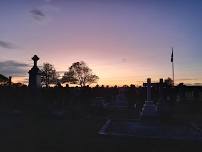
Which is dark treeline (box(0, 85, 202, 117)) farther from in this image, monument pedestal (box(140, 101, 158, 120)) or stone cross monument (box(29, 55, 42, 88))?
monument pedestal (box(140, 101, 158, 120))

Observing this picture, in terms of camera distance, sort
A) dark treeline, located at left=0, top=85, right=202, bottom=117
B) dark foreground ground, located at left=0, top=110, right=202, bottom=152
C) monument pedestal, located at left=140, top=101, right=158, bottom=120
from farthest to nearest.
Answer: dark treeline, located at left=0, top=85, right=202, bottom=117 → monument pedestal, located at left=140, top=101, right=158, bottom=120 → dark foreground ground, located at left=0, top=110, right=202, bottom=152

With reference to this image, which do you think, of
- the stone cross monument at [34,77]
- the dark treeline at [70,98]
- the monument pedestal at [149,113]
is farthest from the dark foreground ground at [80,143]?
the stone cross monument at [34,77]

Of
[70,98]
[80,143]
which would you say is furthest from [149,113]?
[80,143]

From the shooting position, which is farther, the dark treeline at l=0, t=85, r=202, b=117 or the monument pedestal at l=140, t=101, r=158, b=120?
the dark treeline at l=0, t=85, r=202, b=117

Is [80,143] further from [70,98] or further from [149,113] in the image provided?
[70,98]

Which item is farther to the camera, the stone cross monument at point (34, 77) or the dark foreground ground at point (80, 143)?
the stone cross monument at point (34, 77)

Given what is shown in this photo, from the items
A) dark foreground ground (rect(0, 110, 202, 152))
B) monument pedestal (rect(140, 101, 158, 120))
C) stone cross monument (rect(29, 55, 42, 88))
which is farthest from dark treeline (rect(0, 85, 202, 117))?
dark foreground ground (rect(0, 110, 202, 152))

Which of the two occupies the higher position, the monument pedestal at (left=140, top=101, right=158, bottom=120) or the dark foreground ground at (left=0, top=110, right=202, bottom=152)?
the monument pedestal at (left=140, top=101, right=158, bottom=120)

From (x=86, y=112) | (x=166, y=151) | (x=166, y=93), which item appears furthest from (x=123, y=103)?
(x=166, y=151)

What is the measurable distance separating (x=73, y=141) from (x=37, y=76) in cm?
1717

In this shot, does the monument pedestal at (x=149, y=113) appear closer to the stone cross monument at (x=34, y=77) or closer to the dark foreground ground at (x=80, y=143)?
the stone cross monument at (x=34, y=77)

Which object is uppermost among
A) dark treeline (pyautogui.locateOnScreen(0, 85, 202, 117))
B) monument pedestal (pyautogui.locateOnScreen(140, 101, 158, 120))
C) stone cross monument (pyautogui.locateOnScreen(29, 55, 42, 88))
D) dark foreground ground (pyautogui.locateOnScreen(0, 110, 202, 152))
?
stone cross monument (pyautogui.locateOnScreen(29, 55, 42, 88))

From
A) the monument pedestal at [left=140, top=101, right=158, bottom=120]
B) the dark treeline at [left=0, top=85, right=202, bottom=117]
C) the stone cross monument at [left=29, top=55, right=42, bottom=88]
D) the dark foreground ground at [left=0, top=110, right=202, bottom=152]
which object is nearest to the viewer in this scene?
the dark foreground ground at [left=0, top=110, right=202, bottom=152]

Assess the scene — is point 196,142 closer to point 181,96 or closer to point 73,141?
point 73,141
